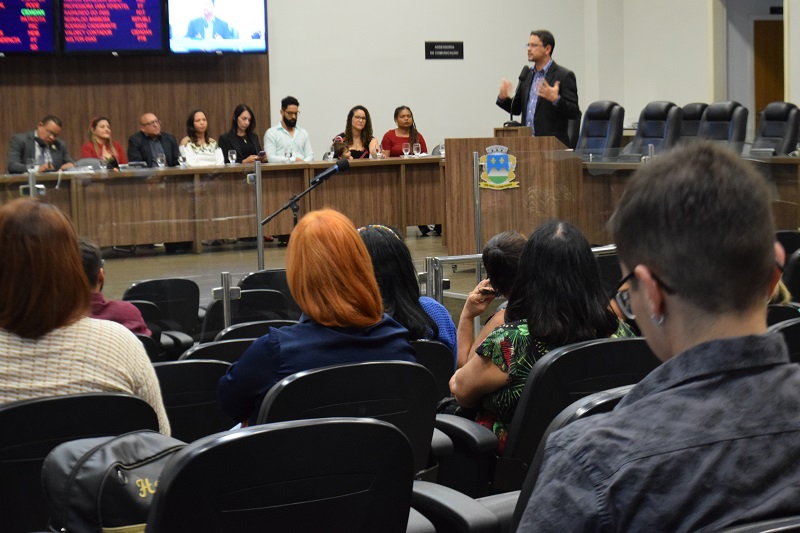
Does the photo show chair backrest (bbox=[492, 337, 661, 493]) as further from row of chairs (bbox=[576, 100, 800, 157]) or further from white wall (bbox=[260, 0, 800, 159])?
white wall (bbox=[260, 0, 800, 159])

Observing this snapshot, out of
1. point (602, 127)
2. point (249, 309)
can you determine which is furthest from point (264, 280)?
point (602, 127)

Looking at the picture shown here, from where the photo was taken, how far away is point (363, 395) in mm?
2094

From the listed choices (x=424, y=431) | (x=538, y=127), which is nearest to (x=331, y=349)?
(x=424, y=431)

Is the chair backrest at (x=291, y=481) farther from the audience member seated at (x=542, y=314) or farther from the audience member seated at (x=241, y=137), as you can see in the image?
the audience member seated at (x=241, y=137)

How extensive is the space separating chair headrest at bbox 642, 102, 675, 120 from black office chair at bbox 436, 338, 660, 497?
724cm

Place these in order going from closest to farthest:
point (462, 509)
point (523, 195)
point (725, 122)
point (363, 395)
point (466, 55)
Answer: point (462, 509)
point (363, 395)
point (523, 195)
point (725, 122)
point (466, 55)

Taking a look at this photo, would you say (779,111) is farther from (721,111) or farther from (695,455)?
(695,455)

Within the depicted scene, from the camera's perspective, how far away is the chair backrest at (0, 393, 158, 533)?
1.92 m

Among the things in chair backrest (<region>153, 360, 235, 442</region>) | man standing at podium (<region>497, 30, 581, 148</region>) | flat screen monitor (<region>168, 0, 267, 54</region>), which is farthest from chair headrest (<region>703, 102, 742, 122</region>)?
chair backrest (<region>153, 360, 235, 442</region>)

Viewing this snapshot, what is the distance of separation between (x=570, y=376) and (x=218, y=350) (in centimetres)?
119

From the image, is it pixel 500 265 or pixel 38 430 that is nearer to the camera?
pixel 38 430

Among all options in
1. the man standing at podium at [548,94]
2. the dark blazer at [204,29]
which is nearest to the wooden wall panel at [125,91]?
the dark blazer at [204,29]

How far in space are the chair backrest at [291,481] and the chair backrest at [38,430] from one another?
0.66 m

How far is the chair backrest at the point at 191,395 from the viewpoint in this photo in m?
2.64
